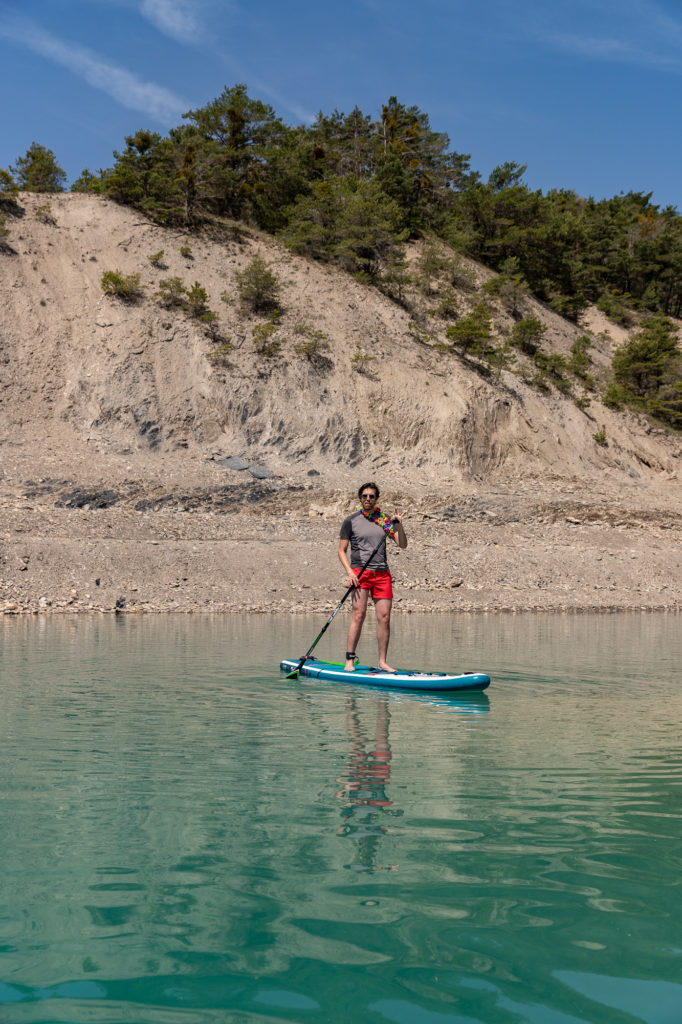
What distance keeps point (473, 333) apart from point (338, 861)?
4049 centimetres

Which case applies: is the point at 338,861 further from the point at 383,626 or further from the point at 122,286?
the point at 122,286

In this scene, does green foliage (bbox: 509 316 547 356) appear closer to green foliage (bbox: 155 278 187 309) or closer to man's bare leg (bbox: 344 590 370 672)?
green foliage (bbox: 155 278 187 309)

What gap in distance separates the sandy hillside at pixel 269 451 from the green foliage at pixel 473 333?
54.4 inches

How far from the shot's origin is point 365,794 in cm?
543

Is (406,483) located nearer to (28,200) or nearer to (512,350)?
(512,350)

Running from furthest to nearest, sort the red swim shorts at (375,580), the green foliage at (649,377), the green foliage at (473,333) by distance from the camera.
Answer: the green foliage at (649,377), the green foliage at (473,333), the red swim shorts at (375,580)

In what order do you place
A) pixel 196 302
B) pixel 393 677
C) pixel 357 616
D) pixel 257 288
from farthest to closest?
pixel 257 288
pixel 196 302
pixel 357 616
pixel 393 677

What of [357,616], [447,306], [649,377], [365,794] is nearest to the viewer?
[365,794]

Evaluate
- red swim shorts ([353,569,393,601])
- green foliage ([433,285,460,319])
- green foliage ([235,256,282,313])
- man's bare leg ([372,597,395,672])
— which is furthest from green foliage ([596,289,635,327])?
man's bare leg ([372,597,395,672])

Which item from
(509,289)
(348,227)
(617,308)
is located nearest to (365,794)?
(348,227)

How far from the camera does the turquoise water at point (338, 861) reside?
300 centimetres

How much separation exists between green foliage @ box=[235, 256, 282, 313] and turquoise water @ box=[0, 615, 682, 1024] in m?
34.7

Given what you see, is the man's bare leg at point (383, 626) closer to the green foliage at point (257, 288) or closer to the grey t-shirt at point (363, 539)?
the grey t-shirt at point (363, 539)

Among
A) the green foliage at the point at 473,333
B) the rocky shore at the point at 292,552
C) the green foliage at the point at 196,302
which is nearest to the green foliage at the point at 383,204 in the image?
the green foliage at the point at 473,333
